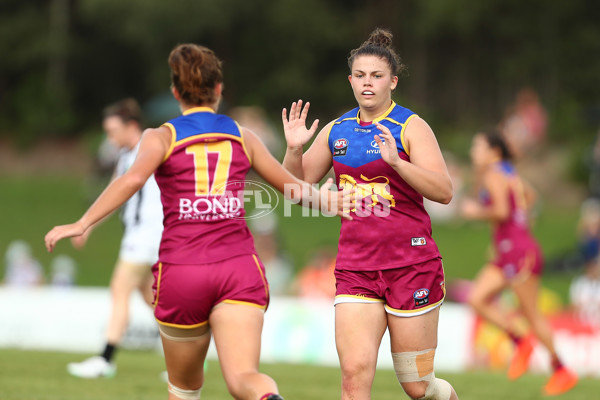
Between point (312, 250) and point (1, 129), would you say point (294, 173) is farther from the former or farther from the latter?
point (1, 129)

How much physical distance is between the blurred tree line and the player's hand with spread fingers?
2134cm

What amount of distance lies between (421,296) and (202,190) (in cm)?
135

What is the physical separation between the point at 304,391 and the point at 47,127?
87.1ft

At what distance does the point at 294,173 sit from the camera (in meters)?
5.36

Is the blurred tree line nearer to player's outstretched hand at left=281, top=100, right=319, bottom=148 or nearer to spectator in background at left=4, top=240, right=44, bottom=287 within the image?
spectator in background at left=4, top=240, right=44, bottom=287

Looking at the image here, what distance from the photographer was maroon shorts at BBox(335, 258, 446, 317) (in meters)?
5.09

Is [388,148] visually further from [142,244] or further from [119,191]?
[142,244]

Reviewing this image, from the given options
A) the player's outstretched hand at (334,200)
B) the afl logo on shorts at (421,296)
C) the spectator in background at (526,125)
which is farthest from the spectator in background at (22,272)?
the player's outstretched hand at (334,200)

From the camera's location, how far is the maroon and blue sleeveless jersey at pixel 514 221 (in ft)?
30.0

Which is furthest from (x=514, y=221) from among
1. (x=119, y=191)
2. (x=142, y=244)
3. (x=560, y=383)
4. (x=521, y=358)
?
(x=119, y=191)

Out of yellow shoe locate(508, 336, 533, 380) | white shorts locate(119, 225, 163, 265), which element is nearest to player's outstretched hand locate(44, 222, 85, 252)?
white shorts locate(119, 225, 163, 265)

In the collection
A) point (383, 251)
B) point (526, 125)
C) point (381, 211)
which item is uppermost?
point (526, 125)

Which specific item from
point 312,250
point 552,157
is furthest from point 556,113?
point 312,250

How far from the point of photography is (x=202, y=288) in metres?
4.62
